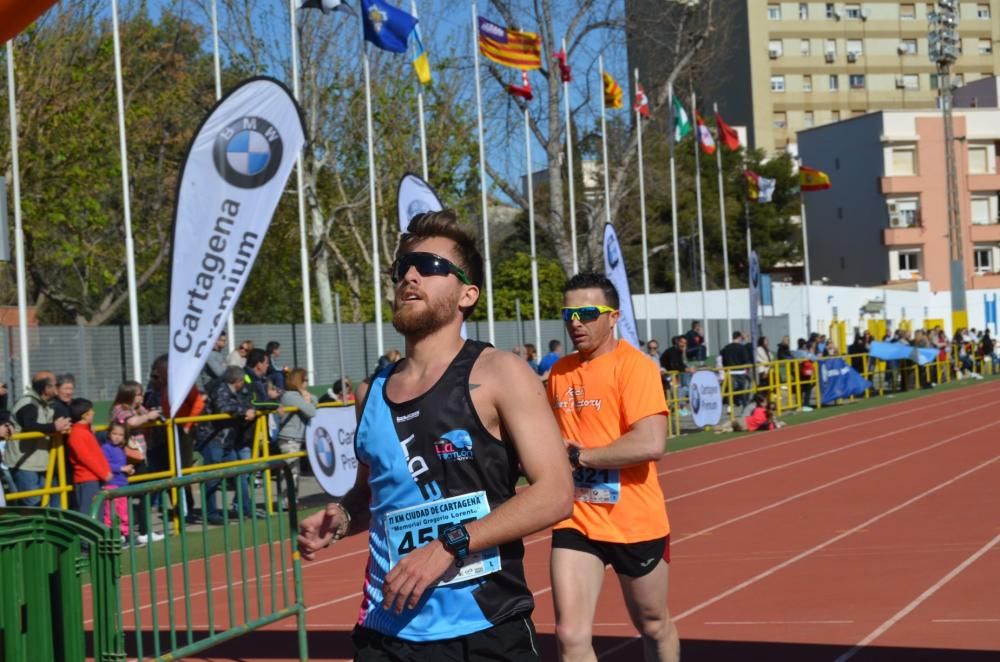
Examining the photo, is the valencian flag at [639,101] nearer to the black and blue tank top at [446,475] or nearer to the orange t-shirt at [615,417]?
the orange t-shirt at [615,417]

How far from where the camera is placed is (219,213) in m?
13.3

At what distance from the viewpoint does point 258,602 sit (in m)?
7.94

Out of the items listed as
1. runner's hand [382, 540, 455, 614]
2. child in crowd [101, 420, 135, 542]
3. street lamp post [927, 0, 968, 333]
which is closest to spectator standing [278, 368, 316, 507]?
child in crowd [101, 420, 135, 542]

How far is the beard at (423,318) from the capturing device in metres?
3.96

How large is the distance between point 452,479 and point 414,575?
0.31m

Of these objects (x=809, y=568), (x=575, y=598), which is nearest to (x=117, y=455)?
(x=809, y=568)

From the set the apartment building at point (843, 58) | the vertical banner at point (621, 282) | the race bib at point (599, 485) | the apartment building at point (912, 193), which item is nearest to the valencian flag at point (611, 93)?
the vertical banner at point (621, 282)

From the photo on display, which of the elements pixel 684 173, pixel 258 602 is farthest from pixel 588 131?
pixel 258 602

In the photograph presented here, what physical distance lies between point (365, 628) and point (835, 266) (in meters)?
77.2

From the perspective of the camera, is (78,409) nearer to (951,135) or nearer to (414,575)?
(414,575)

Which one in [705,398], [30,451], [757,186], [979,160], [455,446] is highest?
[979,160]

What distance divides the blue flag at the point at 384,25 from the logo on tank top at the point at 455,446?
66.2ft

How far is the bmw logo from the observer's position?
44.3 ft

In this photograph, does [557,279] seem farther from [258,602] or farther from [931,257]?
[258,602]
